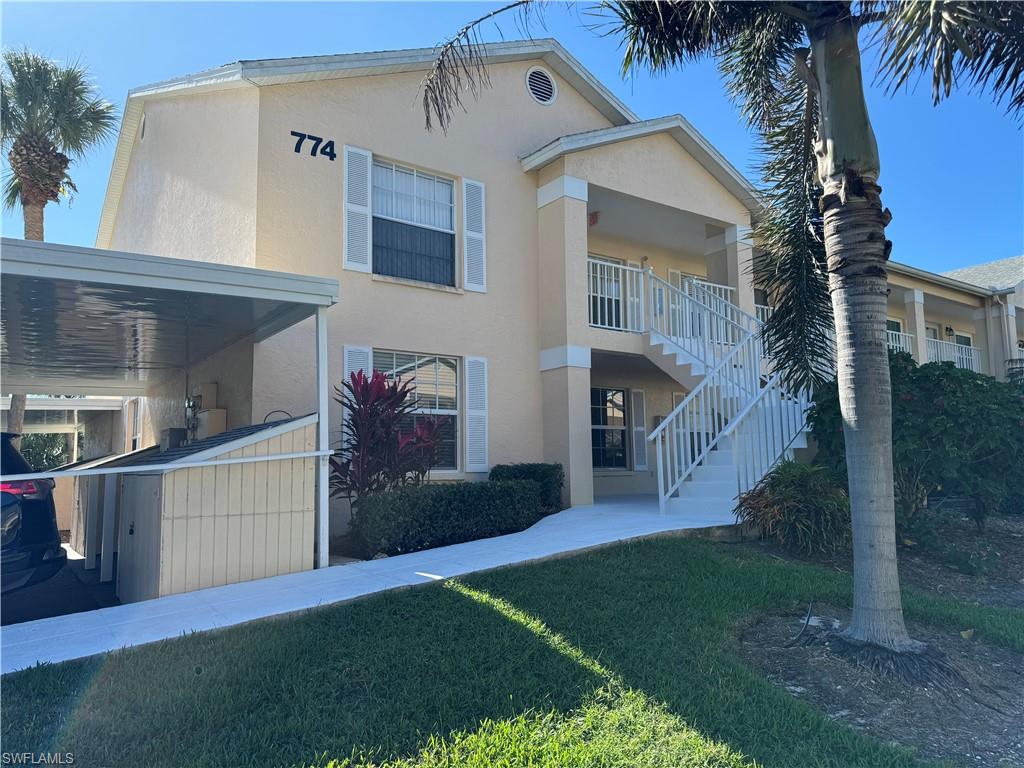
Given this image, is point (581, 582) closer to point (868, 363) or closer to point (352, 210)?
point (868, 363)

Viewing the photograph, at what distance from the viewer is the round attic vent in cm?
1205

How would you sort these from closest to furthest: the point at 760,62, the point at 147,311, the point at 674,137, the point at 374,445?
the point at 760,62 < the point at 147,311 < the point at 374,445 < the point at 674,137

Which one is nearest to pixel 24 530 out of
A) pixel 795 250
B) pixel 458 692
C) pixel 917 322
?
pixel 458 692

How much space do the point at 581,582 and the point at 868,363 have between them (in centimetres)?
289

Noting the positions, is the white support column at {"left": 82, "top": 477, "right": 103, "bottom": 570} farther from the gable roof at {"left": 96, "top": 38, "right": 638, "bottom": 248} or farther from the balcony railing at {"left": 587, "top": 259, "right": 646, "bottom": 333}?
the balcony railing at {"left": 587, "top": 259, "right": 646, "bottom": 333}


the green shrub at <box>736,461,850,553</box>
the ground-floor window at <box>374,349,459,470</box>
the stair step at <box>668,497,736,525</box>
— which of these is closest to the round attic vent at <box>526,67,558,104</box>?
the ground-floor window at <box>374,349,459,470</box>

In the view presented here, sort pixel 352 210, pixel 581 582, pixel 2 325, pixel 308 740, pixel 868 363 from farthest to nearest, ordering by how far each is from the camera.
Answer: pixel 352 210 → pixel 2 325 → pixel 581 582 → pixel 868 363 → pixel 308 740

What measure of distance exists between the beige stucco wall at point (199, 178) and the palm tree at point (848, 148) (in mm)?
3984

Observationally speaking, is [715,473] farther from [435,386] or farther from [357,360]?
[357,360]

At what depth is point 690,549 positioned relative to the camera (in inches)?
279

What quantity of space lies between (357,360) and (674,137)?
7.46 m

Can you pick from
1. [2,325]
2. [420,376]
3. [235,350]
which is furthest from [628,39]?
[2,325]

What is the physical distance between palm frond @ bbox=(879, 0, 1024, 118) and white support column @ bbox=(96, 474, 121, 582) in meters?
8.68
